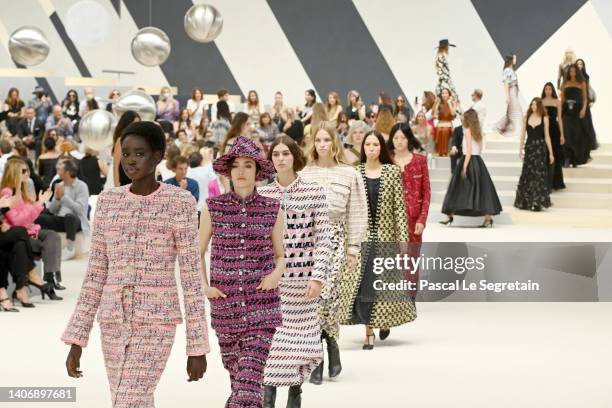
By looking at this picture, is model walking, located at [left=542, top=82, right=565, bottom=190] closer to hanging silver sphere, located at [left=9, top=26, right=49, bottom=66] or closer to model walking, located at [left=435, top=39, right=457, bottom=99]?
model walking, located at [left=435, top=39, right=457, bottom=99]

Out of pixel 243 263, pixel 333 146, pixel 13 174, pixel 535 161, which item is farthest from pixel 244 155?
pixel 535 161

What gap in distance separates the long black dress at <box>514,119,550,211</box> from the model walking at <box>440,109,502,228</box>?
3.23 feet

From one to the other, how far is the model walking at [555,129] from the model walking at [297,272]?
35.8 feet

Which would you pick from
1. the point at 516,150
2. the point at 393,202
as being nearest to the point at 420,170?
the point at 393,202

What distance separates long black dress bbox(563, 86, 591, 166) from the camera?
16953 mm

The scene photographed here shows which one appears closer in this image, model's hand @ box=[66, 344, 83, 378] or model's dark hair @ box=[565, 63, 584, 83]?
model's hand @ box=[66, 344, 83, 378]

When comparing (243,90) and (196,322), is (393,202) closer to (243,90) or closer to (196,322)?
(196,322)

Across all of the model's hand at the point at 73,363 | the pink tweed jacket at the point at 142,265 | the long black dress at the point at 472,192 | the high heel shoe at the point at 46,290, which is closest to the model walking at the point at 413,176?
the high heel shoe at the point at 46,290

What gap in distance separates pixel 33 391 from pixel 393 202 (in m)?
2.36

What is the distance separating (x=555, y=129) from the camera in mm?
16125

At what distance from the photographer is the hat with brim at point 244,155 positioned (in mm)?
4500

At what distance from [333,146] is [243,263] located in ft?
6.74

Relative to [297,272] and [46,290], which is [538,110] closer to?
[46,290]

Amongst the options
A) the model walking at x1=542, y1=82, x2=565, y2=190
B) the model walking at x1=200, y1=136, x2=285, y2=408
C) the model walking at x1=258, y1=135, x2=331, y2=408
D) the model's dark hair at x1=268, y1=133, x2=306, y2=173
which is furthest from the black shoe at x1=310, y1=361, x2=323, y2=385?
the model walking at x1=542, y1=82, x2=565, y2=190
